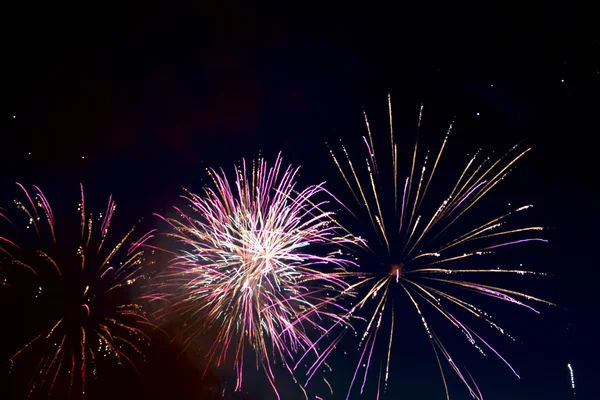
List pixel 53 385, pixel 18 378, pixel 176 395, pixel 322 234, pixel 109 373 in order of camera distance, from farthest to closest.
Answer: pixel 176 395 < pixel 109 373 < pixel 53 385 < pixel 18 378 < pixel 322 234

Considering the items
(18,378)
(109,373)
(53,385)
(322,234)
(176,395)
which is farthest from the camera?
(176,395)

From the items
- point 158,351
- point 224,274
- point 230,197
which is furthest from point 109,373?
point 230,197

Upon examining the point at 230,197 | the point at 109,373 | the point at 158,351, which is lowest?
the point at 109,373

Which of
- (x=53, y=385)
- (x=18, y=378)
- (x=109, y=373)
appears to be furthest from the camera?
(x=109, y=373)

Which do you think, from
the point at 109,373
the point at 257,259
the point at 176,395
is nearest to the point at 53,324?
the point at 109,373

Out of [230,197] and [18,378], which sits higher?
[230,197]

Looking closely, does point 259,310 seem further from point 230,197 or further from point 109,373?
point 109,373

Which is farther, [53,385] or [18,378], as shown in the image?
[53,385]

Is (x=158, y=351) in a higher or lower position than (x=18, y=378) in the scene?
higher

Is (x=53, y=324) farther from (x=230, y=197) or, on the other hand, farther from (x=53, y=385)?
(x=230, y=197)
